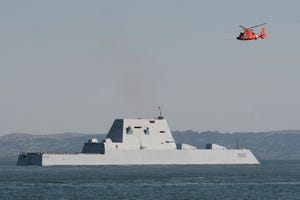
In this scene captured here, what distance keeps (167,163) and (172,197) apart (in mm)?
66222

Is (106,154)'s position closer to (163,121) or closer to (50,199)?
(163,121)

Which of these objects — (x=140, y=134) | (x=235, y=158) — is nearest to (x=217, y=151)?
(x=235, y=158)

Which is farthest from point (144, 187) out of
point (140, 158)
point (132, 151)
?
point (140, 158)

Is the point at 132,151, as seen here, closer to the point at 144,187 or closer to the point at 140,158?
the point at 140,158

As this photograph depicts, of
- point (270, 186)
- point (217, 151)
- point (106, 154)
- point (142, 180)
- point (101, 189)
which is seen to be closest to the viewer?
point (101, 189)

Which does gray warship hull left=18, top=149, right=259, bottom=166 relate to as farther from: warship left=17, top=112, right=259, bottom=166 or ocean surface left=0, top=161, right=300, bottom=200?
ocean surface left=0, top=161, right=300, bottom=200

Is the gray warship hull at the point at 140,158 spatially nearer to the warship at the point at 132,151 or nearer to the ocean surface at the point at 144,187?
the warship at the point at 132,151

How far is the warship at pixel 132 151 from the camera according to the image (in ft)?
431

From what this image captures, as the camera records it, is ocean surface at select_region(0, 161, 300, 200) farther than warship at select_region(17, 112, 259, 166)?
No

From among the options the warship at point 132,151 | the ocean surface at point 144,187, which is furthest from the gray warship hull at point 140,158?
the ocean surface at point 144,187

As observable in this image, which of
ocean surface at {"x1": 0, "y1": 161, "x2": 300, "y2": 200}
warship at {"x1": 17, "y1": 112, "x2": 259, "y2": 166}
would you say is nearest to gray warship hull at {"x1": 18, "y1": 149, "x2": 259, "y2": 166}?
warship at {"x1": 17, "y1": 112, "x2": 259, "y2": 166}

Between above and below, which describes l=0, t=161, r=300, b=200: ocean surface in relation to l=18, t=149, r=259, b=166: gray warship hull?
below

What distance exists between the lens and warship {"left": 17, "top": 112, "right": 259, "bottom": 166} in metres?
131

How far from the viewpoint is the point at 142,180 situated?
91375 millimetres
